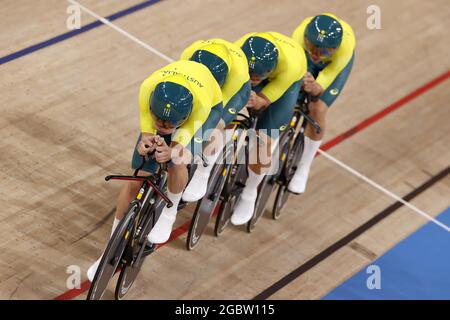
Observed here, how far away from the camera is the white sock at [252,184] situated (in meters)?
6.94

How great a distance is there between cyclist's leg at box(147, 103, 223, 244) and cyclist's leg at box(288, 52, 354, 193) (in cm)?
123

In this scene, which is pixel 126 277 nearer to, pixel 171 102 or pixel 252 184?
pixel 252 184

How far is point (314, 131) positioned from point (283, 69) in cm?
88

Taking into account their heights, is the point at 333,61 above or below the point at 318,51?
below

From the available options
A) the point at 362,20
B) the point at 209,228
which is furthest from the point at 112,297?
the point at 362,20

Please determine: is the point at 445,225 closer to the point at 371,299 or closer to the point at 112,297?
the point at 371,299

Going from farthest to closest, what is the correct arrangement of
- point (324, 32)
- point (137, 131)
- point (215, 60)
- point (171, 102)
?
point (137, 131) → point (324, 32) → point (215, 60) → point (171, 102)

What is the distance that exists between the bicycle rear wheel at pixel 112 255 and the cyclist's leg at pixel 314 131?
190 centimetres

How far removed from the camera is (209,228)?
7.11m

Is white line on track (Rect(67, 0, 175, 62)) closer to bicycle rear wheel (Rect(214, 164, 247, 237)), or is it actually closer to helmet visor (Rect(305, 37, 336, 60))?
bicycle rear wheel (Rect(214, 164, 247, 237))

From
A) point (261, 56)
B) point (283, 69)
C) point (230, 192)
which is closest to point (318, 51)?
point (283, 69)

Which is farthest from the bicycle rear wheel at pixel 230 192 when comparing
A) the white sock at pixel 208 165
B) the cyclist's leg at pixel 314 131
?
the cyclist's leg at pixel 314 131

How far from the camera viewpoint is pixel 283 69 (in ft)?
21.3
